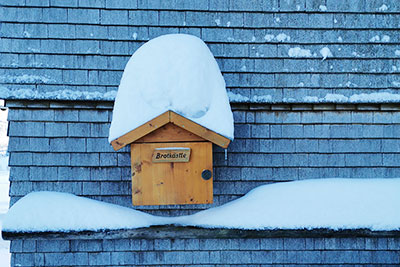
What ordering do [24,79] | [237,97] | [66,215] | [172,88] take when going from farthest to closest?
[237,97] < [24,79] < [66,215] < [172,88]

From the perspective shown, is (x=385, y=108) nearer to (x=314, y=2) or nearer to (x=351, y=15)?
(x=351, y=15)

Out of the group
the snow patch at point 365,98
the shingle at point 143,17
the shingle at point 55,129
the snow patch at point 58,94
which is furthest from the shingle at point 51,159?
the snow patch at point 365,98

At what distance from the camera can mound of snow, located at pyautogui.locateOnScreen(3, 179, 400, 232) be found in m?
→ 2.59

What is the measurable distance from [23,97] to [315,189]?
2.97 m

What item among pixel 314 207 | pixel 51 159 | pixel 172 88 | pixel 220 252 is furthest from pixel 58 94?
pixel 314 207

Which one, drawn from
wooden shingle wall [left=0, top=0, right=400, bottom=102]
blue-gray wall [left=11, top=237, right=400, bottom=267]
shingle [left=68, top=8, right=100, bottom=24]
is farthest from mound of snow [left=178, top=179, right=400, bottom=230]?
shingle [left=68, top=8, right=100, bottom=24]

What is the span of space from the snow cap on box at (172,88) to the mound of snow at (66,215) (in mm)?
825

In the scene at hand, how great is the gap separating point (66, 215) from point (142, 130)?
1.13 metres

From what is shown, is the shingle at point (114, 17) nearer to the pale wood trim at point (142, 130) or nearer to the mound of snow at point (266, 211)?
the pale wood trim at point (142, 130)

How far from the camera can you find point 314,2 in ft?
10.00

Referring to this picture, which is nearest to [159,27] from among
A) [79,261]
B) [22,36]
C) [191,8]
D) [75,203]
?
[191,8]

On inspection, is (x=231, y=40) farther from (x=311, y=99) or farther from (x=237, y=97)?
(x=311, y=99)

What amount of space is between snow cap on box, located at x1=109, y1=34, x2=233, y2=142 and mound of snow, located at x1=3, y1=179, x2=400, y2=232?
2.70 feet

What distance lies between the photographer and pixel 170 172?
7.89 ft
